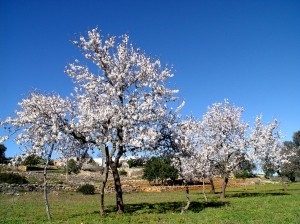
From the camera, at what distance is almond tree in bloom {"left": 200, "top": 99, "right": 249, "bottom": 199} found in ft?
95.1

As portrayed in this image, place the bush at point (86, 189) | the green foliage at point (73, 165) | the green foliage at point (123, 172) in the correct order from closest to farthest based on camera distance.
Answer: the green foliage at point (73, 165) → the bush at point (86, 189) → the green foliage at point (123, 172)

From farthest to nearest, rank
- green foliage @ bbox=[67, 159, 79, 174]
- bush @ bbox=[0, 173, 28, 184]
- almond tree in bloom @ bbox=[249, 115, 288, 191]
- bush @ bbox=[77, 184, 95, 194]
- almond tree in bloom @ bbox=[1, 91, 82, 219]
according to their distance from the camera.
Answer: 1. bush @ bbox=[0, 173, 28, 184]
2. bush @ bbox=[77, 184, 95, 194]
3. almond tree in bloom @ bbox=[249, 115, 288, 191]
4. green foliage @ bbox=[67, 159, 79, 174]
5. almond tree in bloom @ bbox=[1, 91, 82, 219]

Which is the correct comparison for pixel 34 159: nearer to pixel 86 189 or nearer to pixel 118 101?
pixel 118 101

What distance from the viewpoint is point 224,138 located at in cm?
2992

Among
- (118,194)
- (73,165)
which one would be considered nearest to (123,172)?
(73,165)

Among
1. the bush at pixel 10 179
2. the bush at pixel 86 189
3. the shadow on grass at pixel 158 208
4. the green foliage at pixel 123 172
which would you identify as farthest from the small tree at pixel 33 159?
the green foliage at pixel 123 172

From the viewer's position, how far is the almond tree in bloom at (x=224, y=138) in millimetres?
28975

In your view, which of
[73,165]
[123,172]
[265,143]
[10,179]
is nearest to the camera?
[265,143]

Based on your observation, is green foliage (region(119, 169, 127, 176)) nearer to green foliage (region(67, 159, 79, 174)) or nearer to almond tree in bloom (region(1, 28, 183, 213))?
green foliage (region(67, 159, 79, 174))

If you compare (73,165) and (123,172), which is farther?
(123,172)

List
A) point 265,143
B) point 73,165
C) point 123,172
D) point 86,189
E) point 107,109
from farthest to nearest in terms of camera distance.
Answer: point 123,172
point 73,165
point 86,189
point 265,143
point 107,109

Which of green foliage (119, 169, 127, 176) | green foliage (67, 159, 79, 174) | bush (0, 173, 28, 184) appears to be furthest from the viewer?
green foliage (119, 169, 127, 176)

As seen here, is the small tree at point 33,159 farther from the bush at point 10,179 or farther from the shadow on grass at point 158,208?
the bush at point 10,179

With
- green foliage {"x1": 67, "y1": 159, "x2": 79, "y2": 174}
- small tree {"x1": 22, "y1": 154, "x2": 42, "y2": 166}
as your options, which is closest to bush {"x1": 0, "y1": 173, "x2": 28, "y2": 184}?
green foliage {"x1": 67, "y1": 159, "x2": 79, "y2": 174}
